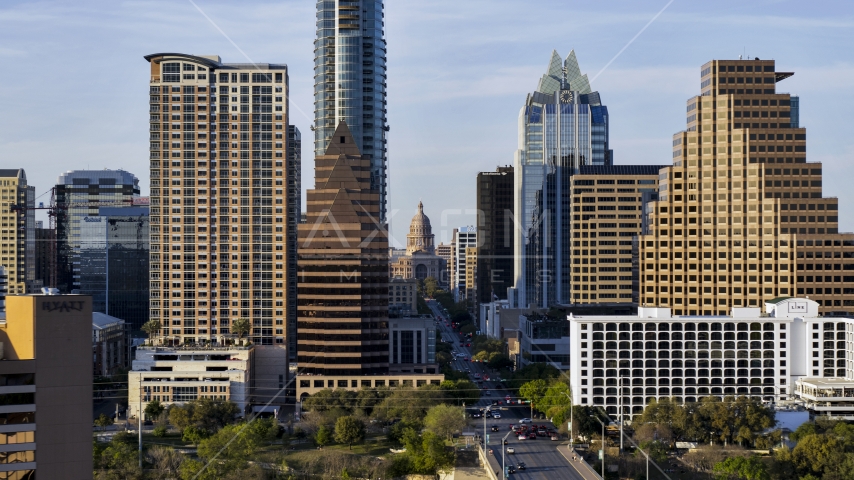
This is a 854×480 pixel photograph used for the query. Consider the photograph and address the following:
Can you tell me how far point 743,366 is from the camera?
118562 mm

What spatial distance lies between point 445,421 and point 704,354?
30.9 metres

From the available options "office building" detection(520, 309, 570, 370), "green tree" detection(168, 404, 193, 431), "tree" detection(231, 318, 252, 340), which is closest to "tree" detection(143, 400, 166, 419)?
"green tree" detection(168, 404, 193, 431)

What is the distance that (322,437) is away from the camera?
110312mm

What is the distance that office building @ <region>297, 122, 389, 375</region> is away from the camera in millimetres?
132875

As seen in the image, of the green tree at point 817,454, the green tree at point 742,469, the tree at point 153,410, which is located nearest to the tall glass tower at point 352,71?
the tree at point 153,410

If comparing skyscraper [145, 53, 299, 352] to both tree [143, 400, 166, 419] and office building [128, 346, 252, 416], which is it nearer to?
office building [128, 346, 252, 416]

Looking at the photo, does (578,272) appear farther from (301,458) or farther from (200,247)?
(301,458)

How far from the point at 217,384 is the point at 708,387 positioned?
59766 mm

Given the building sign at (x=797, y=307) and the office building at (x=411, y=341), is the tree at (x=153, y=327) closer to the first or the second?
the office building at (x=411, y=341)

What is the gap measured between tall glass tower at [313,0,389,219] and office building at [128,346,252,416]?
51.7m

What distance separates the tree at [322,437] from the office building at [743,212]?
155ft

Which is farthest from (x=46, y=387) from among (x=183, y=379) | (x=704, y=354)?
(x=704, y=354)

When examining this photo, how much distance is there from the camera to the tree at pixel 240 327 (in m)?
147

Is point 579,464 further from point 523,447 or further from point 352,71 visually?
point 352,71
